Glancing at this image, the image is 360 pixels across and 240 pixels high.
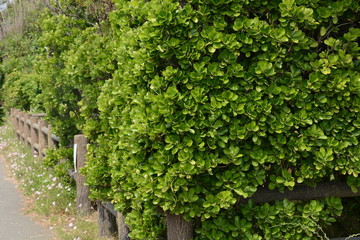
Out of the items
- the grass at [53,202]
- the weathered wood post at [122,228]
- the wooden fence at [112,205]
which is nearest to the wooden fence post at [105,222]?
the wooden fence at [112,205]

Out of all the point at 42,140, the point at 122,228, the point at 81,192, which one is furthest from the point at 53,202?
the point at 42,140

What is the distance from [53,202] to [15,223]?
22.3 inches

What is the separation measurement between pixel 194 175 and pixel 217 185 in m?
0.18

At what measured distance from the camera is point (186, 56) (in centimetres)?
333

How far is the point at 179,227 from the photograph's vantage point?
3.68m

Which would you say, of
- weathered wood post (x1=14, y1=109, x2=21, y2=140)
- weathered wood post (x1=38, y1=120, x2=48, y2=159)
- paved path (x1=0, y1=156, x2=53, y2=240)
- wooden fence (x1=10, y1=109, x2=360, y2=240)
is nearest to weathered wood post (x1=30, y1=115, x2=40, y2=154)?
wooden fence (x1=10, y1=109, x2=360, y2=240)

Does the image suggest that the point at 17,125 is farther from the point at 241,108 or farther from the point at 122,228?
the point at 241,108

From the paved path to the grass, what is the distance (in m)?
0.12

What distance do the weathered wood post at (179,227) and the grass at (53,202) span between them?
2.01 m

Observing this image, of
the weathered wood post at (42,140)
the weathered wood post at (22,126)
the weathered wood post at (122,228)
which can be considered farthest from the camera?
the weathered wood post at (22,126)

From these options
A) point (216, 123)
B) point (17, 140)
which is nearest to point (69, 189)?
point (216, 123)

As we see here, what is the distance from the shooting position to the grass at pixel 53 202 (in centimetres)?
579

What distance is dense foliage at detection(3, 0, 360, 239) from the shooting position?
3.30m

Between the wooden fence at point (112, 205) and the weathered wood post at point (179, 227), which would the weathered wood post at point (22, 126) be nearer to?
the wooden fence at point (112, 205)
